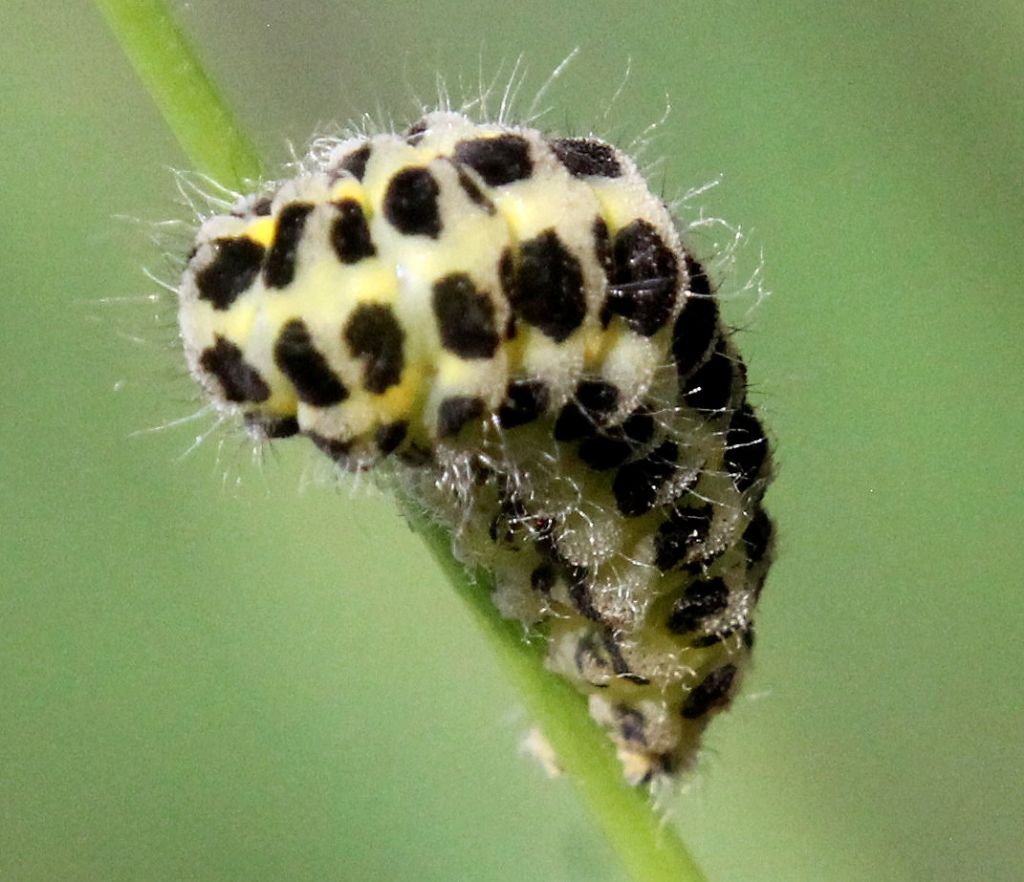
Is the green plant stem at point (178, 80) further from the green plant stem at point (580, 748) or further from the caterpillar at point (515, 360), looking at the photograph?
the green plant stem at point (580, 748)

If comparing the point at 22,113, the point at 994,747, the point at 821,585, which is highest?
the point at 22,113

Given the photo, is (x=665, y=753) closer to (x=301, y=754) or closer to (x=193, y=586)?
(x=301, y=754)

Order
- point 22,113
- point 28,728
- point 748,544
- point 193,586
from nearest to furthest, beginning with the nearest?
point 748,544 → point 28,728 → point 193,586 → point 22,113

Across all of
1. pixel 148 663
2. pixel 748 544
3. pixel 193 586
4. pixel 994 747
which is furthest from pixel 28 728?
pixel 994 747

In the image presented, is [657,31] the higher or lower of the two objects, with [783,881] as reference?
higher

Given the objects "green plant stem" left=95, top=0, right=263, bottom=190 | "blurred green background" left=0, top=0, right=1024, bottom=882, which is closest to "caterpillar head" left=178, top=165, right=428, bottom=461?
"green plant stem" left=95, top=0, right=263, bottom=190

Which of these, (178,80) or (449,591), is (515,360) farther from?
(449,591)

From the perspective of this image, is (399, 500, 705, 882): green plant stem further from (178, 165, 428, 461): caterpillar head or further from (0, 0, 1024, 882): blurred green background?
(0, 0, 1024, 882): blurred green background
